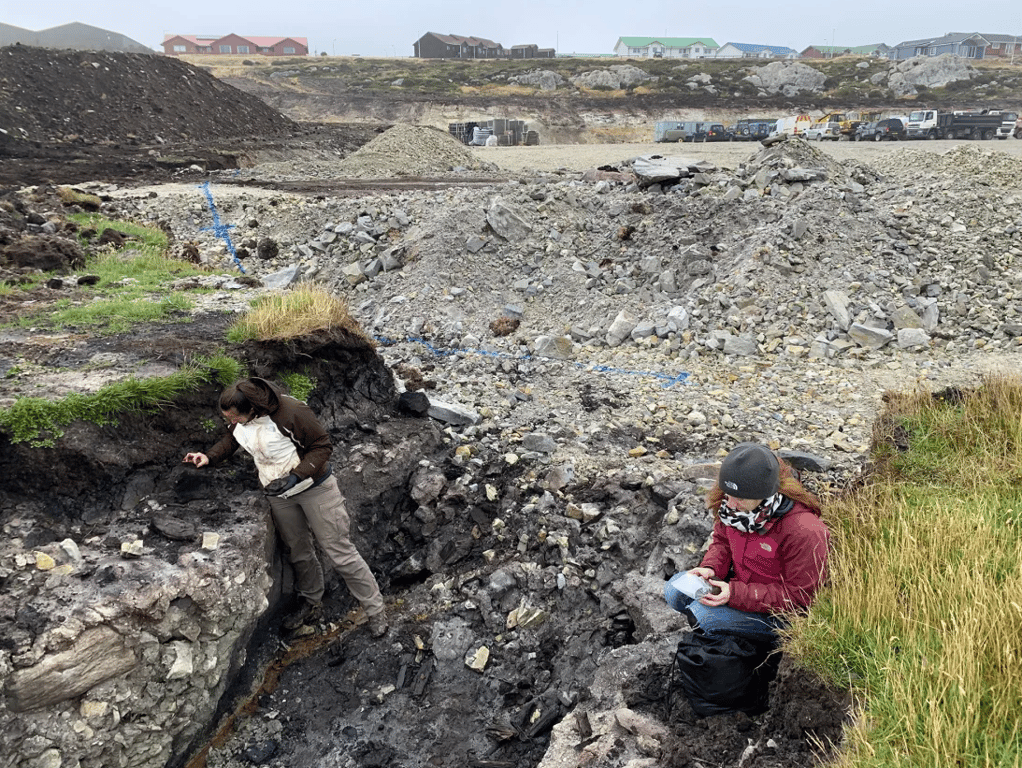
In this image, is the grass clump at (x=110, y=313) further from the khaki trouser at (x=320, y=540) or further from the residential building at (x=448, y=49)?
the residential building at (x=448, y=49)

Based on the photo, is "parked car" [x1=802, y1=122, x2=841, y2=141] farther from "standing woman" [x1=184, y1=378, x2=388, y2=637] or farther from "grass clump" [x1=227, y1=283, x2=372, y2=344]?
→ "standing woman" [x1=184, y1=378, x2=388, y2=637]

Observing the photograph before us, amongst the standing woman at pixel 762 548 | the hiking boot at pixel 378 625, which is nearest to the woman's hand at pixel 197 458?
the hiking boot at pixel 378 625

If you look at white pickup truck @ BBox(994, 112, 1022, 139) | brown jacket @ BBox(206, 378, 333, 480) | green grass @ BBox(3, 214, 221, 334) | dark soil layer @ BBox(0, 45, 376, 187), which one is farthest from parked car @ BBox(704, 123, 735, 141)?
brown jacket @ BBox(206, 378, 333, 480)

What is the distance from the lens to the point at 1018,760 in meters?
2.51

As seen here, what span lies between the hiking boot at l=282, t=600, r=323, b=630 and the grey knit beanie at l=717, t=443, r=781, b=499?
4.04 m

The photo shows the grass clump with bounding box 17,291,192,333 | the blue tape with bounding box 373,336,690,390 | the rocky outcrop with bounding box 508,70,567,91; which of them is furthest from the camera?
the rocky outcrop with bounding box 508,70,567,91

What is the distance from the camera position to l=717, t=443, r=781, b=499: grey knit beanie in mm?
3488

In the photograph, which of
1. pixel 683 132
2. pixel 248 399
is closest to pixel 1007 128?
pixel 683 132

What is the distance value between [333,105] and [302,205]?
43.9 meters

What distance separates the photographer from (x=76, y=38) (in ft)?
192

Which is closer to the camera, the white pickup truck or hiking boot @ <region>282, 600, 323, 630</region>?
hiking boot @ <region>282, 600, 323, 630</region>

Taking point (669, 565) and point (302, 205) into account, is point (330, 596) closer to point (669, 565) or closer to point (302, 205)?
point (669, 565)

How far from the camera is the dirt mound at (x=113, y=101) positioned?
2753 centimetres

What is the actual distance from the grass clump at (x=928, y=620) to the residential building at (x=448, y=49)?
9354 cm
